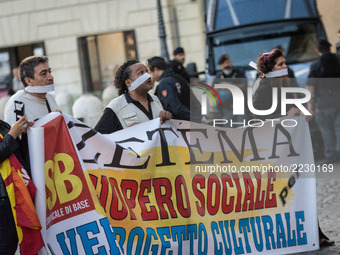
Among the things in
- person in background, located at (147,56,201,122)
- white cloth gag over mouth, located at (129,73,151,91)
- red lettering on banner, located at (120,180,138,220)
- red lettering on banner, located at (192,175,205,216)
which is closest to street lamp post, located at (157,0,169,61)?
person in background, located at (147,56,201,122)

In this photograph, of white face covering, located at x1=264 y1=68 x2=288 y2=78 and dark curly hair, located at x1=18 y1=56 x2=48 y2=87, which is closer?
dark curly hair, located at x1=18 y1=56 x2=48 y2=87

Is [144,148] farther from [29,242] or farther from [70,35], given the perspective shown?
[70,35]

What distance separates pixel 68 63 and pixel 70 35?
2.71 feet

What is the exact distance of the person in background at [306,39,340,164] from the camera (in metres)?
11.4

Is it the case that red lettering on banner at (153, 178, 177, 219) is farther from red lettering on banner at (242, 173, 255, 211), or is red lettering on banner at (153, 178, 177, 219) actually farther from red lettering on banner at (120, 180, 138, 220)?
red lettering on banner at (242, 173, 255, 211)

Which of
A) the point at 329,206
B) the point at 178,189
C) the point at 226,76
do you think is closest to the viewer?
the point at 178,189

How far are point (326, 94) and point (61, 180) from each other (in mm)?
6813

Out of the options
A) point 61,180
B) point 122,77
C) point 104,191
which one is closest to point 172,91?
point 122,77

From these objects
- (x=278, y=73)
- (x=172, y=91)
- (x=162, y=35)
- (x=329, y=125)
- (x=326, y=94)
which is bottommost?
(x=329, y=125)

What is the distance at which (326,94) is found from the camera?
38.5ft

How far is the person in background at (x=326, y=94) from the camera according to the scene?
11.4 metres

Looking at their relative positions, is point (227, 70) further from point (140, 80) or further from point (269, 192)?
point (269, 192)

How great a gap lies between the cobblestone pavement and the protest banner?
334mm

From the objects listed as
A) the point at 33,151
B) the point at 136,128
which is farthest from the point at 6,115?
the point at 136,128
